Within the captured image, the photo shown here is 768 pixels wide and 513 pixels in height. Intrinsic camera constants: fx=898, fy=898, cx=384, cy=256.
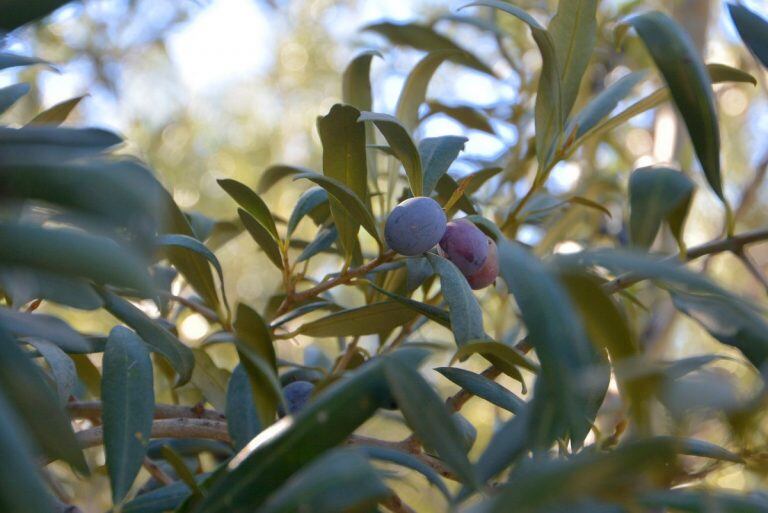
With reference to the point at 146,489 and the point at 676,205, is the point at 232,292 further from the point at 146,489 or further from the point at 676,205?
the point at 676,205

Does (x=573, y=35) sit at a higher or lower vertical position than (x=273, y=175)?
higher

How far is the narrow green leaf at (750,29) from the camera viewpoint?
683 mm

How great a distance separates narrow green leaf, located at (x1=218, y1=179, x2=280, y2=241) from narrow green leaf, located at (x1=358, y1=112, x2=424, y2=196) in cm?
11

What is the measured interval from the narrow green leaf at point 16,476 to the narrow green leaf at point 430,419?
170 millimetres

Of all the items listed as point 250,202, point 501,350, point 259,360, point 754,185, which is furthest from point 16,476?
point 754,185

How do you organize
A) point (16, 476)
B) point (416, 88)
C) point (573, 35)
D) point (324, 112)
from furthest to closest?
1. point (324, 112)
2. point (416, 88)
3. point (573, 35)
4. point (16, 476)

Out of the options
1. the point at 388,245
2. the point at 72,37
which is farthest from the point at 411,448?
the point at 72,37

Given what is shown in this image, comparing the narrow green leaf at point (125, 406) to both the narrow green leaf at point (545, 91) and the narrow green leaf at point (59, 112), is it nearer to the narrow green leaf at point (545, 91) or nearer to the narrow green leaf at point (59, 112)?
the narrow green leaf at point (59, 112)

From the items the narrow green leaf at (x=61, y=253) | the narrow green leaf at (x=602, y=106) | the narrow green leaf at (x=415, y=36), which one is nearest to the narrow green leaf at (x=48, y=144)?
the narrow green leaf at (x=61, y=253)

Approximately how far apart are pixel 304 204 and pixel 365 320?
0.11 metres

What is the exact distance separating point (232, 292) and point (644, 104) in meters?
3.00

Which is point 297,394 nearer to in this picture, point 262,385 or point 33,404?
point 262,385

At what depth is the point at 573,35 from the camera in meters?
0.75

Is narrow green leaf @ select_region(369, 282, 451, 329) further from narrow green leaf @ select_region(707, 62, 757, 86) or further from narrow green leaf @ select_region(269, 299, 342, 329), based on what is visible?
narrow green leaf @ select_region(707, 62, 757, 86)
